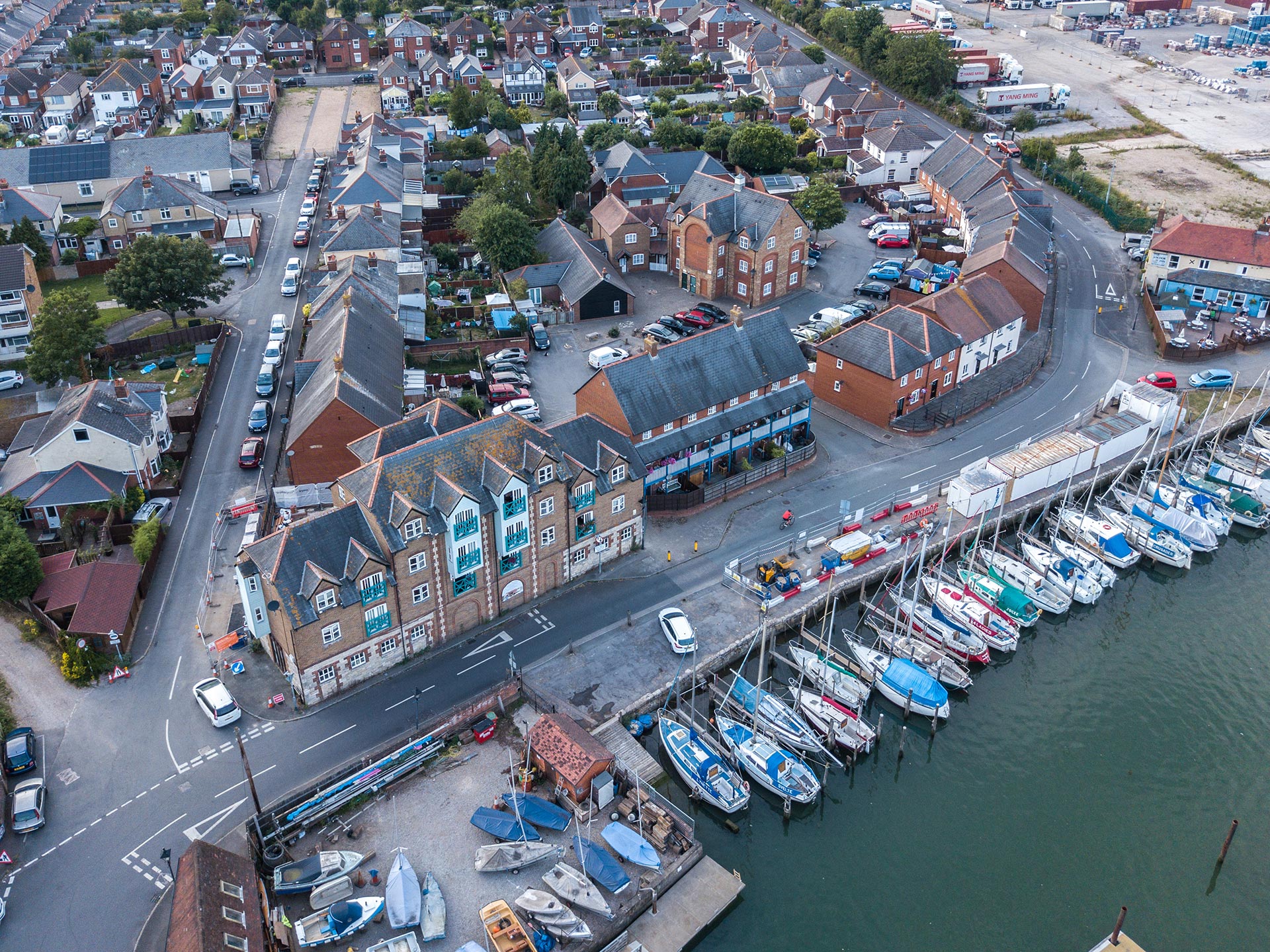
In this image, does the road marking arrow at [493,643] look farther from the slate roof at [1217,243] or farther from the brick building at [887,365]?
the slate roof at [1217,243]

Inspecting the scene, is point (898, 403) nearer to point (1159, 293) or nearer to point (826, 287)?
point (826, 287)

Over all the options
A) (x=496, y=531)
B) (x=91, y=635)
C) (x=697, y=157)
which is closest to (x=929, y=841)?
(x=496, y=531)

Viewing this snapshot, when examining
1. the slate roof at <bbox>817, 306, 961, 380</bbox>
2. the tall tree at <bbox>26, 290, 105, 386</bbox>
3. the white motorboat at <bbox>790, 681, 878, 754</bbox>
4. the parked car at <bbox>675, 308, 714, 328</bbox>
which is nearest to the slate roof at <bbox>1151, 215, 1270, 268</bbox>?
the slate roof at <bbox>817, 306, 961, 380</bbox>

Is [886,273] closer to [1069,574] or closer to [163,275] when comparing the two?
[1069,574]

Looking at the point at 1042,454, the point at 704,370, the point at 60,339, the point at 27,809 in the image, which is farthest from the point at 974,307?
the point at 27,809

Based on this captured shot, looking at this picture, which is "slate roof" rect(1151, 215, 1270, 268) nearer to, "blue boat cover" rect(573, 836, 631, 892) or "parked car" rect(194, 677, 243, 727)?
"blue boat cover" rect(573, 836, 631, 892)

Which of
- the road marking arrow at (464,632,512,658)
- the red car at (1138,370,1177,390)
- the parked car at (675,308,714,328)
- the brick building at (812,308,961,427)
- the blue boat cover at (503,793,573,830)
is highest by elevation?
the brick building at (812,308,961,427)

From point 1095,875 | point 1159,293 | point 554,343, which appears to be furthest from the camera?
point 1159,293
